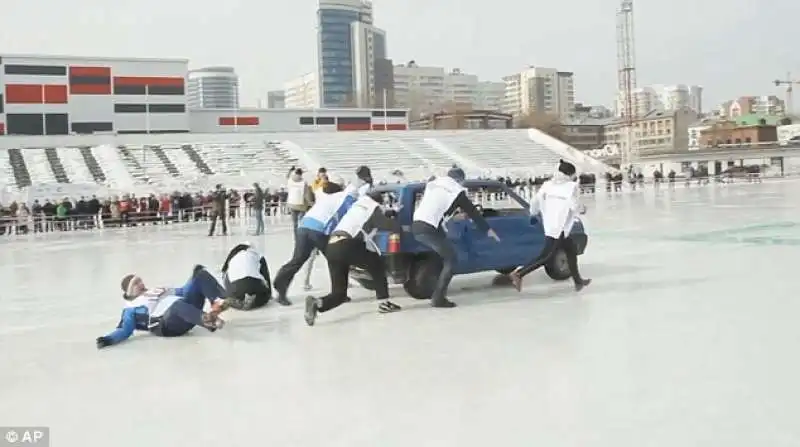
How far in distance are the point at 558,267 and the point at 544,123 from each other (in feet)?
392

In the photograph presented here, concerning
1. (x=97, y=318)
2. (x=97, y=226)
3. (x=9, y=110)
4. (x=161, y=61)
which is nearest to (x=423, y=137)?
(x=161, y=61)

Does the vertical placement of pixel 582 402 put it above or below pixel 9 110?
below

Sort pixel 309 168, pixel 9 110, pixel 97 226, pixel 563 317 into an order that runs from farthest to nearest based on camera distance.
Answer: pixel 9 110, pixel 309 168, pixel 97 226, pixel 563 317

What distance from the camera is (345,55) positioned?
552 ft

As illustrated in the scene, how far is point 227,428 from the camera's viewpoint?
424 centimetres

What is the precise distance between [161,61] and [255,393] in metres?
65.1

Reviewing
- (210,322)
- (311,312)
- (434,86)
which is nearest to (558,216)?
(311,312)

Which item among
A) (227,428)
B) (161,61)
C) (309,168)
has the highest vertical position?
(161,61)

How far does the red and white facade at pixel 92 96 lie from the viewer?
198ft

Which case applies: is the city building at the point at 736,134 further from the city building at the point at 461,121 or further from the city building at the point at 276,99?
the city building at the point at 276,99

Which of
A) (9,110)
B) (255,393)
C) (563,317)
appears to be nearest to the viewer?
(255,393)

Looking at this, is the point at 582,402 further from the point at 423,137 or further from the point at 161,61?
the point at 161,61

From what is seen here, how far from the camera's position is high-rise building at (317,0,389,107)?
163000mm

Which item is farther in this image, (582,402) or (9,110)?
(9,110)
